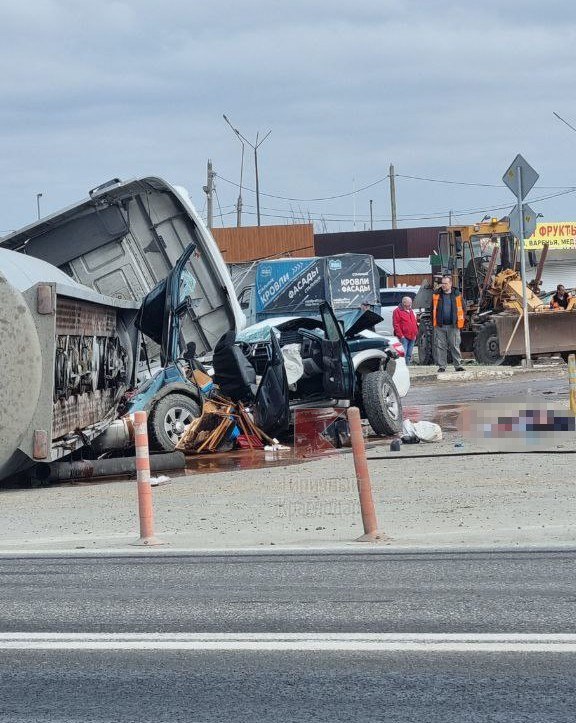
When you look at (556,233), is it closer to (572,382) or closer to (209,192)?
(209,192)

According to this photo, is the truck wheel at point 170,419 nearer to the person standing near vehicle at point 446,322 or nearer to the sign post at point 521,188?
the sign post at point 521,188

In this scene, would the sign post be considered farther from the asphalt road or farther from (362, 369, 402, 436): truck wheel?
the asphalt road

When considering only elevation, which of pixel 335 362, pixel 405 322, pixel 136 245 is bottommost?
pixel 335 362

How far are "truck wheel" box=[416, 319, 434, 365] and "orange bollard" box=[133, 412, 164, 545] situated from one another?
23.7 metres

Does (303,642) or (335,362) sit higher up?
(335,362)

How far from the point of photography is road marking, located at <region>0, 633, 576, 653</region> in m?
5.86

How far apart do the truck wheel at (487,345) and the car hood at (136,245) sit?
14.0 metres

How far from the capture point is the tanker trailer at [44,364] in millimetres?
12000

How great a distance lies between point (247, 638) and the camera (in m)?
6.20

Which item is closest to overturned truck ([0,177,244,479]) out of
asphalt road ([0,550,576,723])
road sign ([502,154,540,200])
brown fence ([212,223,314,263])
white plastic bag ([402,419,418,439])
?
white plastic bag ([402,419,418,439])

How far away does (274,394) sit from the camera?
15.3 meters

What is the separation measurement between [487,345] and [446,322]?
2.71m

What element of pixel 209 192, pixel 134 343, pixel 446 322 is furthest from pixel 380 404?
pixel 209 192

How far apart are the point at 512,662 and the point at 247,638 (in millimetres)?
Result: 1303
